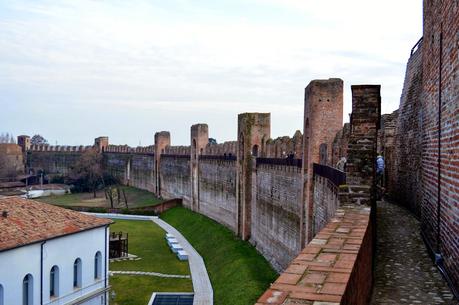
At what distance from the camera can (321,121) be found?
14.1 m

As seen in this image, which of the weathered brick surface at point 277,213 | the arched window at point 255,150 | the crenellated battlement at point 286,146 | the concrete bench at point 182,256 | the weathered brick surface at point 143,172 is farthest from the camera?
the weathered brick surface at point 143,172

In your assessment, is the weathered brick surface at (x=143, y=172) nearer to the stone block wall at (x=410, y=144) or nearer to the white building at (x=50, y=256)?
the white building at (x=50, y=256)

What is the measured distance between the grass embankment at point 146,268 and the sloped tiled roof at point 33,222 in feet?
7.77

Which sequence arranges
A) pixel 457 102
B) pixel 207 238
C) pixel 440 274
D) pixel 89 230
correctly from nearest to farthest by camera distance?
pixel 457 102 → pixel 440 274 → pixel 89 230 → pixel 207 238

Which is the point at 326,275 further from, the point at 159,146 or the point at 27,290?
the point at 159,146

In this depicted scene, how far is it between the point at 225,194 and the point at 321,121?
40.4 ft

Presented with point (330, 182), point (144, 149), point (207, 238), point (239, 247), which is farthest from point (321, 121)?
point (144, 149)

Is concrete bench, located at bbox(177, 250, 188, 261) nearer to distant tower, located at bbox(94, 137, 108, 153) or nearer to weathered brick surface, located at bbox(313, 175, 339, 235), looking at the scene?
weathered brick surface, located at bbox(313, 175, 339, 235)

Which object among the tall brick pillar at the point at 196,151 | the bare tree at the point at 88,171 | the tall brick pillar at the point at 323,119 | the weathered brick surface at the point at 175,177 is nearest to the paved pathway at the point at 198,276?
the tall brick pillar at the point at 323,119

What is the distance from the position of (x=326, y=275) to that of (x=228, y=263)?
52.1 feet

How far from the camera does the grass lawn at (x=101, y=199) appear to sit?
3901 centimetres

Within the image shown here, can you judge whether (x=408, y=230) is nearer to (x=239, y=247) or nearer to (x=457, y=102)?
(x=457, y=102)

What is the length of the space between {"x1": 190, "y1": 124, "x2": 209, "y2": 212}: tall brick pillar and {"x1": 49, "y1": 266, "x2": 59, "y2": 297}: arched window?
1598 cm

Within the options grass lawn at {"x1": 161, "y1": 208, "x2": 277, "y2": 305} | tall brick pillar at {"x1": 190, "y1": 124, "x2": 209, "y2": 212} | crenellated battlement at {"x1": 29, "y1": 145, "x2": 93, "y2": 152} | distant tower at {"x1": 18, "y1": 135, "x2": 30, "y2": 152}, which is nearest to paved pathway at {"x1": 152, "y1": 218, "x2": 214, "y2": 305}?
grass lawn at {"x1": 161, "y1": 208, "x2": 277, "y2": 305}
